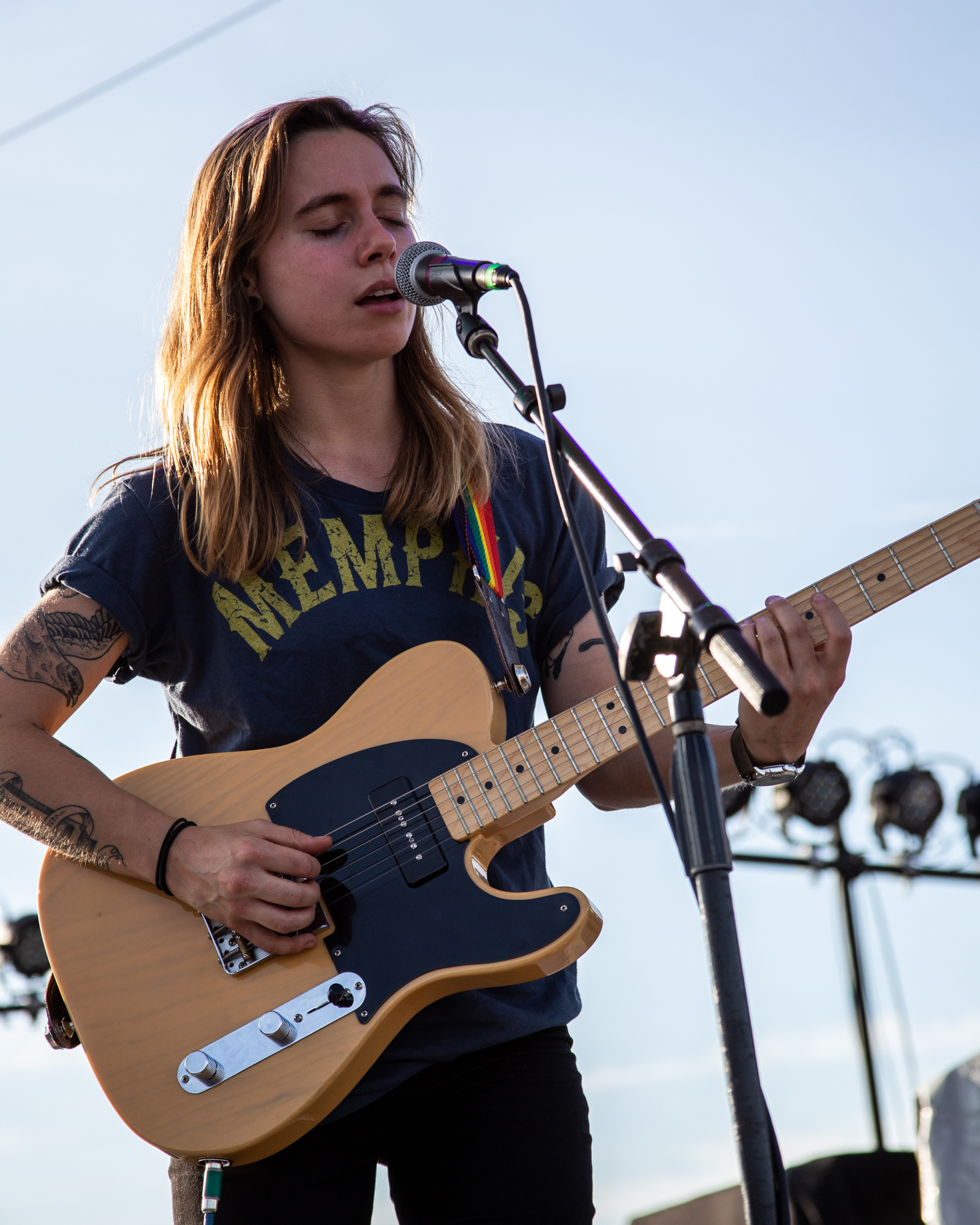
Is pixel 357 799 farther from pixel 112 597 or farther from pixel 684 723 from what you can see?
pixel 684 723

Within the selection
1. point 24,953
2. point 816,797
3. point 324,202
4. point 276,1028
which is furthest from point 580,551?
point 24,953

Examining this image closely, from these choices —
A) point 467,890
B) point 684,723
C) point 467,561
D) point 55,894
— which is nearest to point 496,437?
point 467,561

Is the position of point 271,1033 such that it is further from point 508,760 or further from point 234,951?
point 508,760

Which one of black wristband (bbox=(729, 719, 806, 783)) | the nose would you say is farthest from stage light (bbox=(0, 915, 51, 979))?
black wristband (bbox=(729, 719, 806, 783))

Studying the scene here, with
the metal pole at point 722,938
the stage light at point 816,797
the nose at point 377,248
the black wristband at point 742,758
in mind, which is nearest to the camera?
the metal pole at point 722,938

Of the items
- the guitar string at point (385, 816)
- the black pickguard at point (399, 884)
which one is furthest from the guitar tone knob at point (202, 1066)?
the guitar string at point (385, 816)

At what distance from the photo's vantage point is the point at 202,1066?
1.69 meters

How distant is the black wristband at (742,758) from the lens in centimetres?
180

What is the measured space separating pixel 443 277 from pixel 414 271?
86 mm

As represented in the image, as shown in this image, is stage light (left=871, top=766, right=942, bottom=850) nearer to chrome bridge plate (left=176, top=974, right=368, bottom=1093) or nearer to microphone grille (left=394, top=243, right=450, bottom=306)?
chrome bridge plate (left=176, top=974, right=368, bottom=1093)

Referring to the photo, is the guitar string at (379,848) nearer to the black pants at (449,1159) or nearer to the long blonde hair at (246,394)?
the black pants at (449,1159)

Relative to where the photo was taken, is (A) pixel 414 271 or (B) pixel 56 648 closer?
(A) pixel 414 271

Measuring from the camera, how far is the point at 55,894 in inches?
72.5

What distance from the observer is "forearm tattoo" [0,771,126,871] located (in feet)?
5.96
